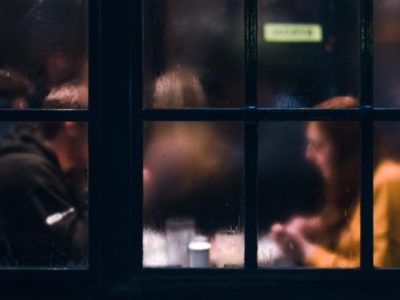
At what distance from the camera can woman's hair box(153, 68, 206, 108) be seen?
5.46m

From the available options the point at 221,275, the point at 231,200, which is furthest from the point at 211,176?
the point at 221,275

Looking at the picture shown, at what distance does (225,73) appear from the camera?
5.46 meters

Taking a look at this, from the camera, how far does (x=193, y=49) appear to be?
5469mm

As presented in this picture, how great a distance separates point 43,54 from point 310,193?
1.70 m

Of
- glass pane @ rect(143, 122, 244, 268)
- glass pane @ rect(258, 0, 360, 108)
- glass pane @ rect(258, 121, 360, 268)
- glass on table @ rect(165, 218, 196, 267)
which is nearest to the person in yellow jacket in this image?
glass pane @ rect(258, 121, 360, 268)

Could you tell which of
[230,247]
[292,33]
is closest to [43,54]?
[292,33]

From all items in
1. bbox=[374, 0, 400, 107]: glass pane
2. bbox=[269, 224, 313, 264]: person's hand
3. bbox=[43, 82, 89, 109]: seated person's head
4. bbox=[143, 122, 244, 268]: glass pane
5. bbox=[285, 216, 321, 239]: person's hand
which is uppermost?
bbox=[374, 0, 400, 107]: glass pane

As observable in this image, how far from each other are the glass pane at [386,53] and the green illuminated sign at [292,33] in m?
0.33

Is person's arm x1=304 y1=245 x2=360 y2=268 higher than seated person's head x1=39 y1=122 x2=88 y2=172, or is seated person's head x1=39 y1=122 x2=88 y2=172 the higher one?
seated person's head x1=39 y1=122 x2=88 y2=172

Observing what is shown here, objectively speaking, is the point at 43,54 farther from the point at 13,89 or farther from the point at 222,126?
the point at 222,126

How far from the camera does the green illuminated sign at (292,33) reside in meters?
5.43

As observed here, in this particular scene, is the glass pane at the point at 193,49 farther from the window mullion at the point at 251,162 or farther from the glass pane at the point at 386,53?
the glass pane at the point at 386,53

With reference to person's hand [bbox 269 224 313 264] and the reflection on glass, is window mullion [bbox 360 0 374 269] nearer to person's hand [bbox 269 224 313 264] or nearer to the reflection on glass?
the reflection on glass

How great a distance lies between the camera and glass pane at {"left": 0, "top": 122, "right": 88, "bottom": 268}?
5.43 meters
